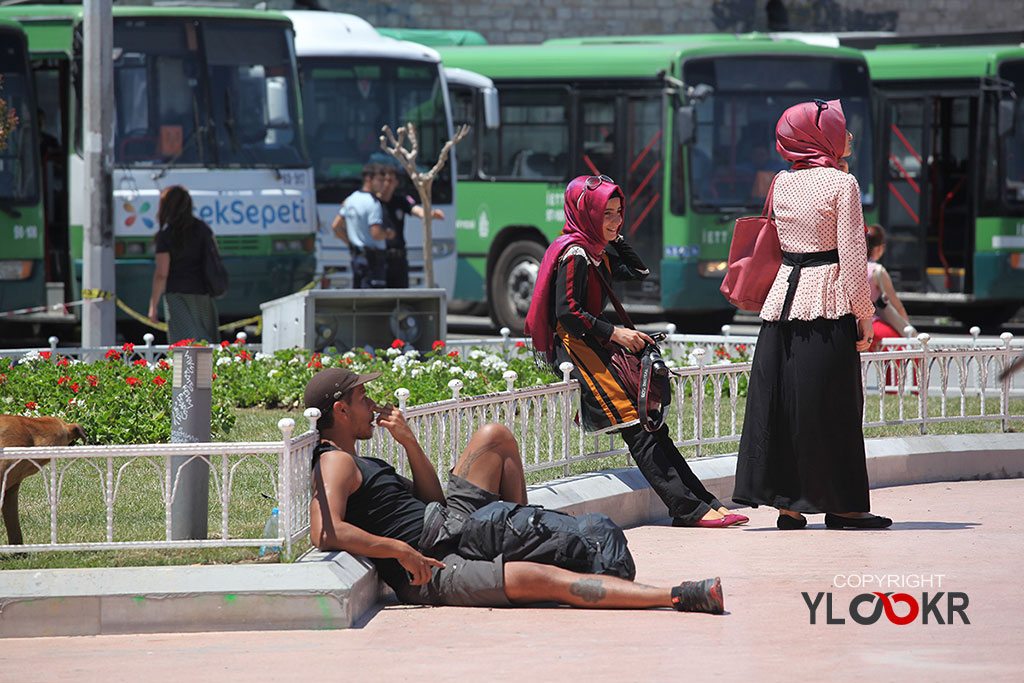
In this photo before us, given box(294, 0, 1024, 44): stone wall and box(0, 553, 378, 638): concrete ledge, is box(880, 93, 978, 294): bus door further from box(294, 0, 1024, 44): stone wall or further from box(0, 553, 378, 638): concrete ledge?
box(0, 553, 378, 638): concrete ledge

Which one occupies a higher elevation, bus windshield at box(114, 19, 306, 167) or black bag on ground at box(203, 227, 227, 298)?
bus windshield at box(114, 19, 306, 167)

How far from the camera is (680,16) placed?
3259 centimetres

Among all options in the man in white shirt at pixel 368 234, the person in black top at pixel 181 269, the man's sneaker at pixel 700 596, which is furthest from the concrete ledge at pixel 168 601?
the man in white shirt at pixel 368 234

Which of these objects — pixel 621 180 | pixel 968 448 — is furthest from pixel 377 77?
pixel 968 448

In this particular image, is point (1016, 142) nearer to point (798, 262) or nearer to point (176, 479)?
point (798, 262)

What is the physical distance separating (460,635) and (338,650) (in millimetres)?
420

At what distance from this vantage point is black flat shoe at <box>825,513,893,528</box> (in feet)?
23.7

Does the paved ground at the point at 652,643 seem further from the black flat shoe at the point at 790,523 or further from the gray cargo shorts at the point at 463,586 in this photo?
the black flat shoe at the point at 790,523

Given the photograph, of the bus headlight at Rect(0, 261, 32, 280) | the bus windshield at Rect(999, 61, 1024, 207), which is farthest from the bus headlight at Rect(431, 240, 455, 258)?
the bus windshield at Rect(999, 61, 1024, 207)

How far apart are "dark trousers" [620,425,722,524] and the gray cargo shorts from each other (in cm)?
163

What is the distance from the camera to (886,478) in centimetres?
855

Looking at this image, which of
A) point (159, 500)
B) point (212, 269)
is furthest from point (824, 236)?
point (212, 269)

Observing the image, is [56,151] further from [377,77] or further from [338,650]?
[338,650]

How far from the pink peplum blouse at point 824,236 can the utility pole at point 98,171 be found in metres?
6.49
